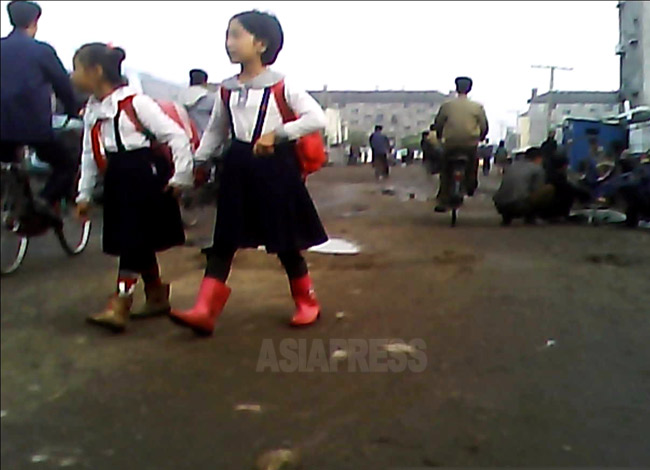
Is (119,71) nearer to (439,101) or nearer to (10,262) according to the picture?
(439,101)

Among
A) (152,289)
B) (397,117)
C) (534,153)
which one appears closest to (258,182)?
(152,289)

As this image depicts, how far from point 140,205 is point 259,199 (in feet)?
0.60

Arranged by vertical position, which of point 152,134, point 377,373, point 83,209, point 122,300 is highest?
point 152,134

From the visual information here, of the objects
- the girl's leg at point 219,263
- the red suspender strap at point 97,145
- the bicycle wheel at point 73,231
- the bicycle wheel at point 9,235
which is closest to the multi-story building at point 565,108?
the girl's leg at point 219,263

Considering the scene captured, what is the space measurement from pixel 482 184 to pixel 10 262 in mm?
942

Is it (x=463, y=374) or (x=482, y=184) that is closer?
(x=482, y=184)

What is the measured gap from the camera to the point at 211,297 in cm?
121

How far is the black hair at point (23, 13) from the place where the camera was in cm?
102

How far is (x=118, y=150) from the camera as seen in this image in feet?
3.56

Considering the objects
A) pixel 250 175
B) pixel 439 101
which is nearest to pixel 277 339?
pixel 250 175

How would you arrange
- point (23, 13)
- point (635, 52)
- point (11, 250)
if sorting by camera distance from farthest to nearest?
point (11, 250) < point (23, 13) < point (635, 52)

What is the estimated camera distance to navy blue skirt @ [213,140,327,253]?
1077 mm

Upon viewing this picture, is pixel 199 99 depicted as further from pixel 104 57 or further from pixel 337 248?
pixel 337 248

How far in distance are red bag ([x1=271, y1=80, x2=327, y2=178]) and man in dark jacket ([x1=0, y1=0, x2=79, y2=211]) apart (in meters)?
0.29
